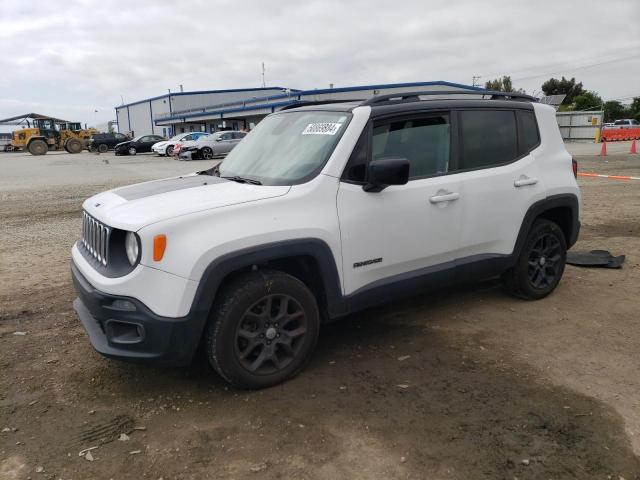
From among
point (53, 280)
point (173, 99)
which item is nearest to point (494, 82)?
point (173, 99)

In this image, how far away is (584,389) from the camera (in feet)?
10.7

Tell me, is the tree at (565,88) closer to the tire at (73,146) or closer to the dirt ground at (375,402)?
the tire at (73,146)

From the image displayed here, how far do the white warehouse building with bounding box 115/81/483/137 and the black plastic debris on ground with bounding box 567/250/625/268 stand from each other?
22846mm

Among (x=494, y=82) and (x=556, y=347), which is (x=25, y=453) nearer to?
(x=556, y=347)

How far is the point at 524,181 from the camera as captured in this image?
4.36 m

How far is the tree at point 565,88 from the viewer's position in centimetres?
8050

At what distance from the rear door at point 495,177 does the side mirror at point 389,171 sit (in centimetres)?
84

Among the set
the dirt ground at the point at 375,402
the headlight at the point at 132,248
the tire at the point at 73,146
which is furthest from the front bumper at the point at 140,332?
the tire at the point at 73,146

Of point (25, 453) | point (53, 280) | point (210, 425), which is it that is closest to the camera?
point (25, 453)

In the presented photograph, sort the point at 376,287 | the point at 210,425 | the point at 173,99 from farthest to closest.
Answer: the point at 173,99 → the point at 376,287 → the point at 210,425

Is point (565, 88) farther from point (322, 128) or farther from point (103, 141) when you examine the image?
point (322, 128)

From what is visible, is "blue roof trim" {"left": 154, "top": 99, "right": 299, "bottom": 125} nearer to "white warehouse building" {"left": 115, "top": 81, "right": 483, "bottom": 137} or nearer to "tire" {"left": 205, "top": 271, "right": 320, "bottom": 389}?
"white warehouse building" {"left": 115, "top": 81, "right": 483, "bottom": 137}

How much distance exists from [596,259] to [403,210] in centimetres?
342

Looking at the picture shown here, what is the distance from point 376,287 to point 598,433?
156 centimetres
